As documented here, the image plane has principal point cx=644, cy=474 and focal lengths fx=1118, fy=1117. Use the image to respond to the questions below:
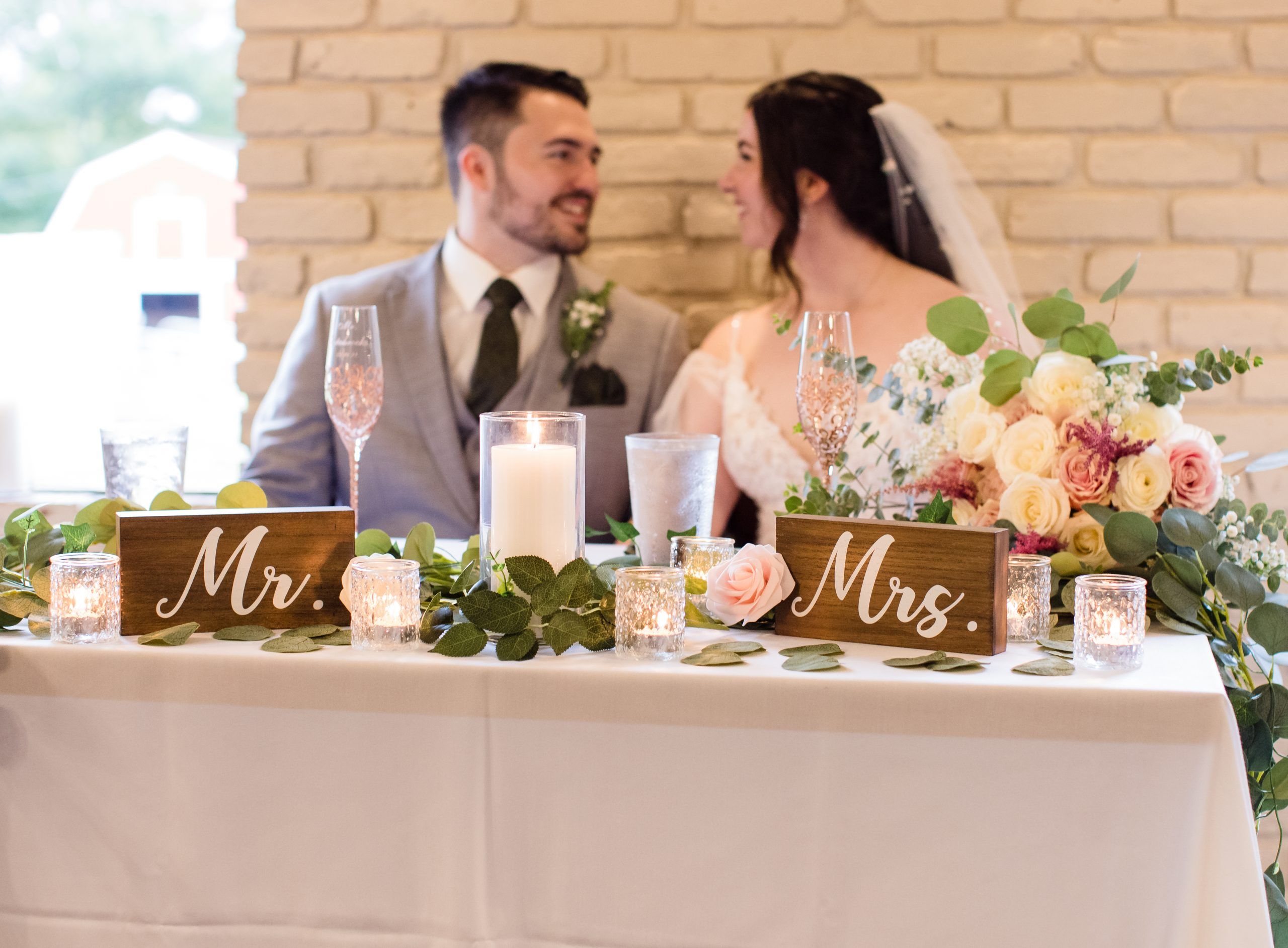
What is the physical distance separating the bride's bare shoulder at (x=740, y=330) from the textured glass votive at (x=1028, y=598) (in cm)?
132

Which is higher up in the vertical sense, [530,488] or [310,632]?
[530,488]

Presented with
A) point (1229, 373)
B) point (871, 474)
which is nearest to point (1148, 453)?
point (1229, 373)

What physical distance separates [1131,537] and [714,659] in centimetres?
43

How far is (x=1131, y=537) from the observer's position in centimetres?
103

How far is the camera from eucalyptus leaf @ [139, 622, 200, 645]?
91cm

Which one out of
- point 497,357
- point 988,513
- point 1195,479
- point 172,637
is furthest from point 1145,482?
point 497,357

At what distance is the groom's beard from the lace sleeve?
0.34m

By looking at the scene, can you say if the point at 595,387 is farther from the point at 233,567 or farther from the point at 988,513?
the point at 233,567

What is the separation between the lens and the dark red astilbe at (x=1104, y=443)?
3.53 ft

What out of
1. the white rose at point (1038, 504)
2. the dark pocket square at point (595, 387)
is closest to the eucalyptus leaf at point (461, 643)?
the white rose at point (1038, 504)

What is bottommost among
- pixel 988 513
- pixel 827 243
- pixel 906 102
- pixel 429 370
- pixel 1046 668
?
pixel 1046 668

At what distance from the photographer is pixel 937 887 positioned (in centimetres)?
83

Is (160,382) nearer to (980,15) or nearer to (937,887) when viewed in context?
(980,15)

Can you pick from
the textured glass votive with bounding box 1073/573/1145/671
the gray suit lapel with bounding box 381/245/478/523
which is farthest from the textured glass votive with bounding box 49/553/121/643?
the gray suit lapel with bounding box 381/245/478/523
